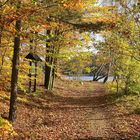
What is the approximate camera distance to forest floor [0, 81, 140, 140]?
44.5 ft

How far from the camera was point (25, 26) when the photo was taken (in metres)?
15.1

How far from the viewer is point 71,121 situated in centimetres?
1662

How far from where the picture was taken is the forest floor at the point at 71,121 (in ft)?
44.5

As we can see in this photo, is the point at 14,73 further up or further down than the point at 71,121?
further up

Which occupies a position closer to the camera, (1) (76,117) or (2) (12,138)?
(2) (12,138)

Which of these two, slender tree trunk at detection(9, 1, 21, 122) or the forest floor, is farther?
slender tree trunk at detection(9, 1, 21, 122)

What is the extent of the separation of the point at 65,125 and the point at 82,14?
9407 mm

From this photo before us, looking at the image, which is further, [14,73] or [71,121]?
[71,121]

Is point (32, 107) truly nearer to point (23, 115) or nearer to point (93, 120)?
point (23, 115)

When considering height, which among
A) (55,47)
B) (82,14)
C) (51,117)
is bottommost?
(51,117)

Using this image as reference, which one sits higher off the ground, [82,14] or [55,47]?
[82,14]

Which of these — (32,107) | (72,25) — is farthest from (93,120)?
(72,25)

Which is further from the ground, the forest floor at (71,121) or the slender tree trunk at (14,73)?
the slender tree trunk at (14,73)

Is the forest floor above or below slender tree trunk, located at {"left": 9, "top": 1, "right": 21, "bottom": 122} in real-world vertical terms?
below
